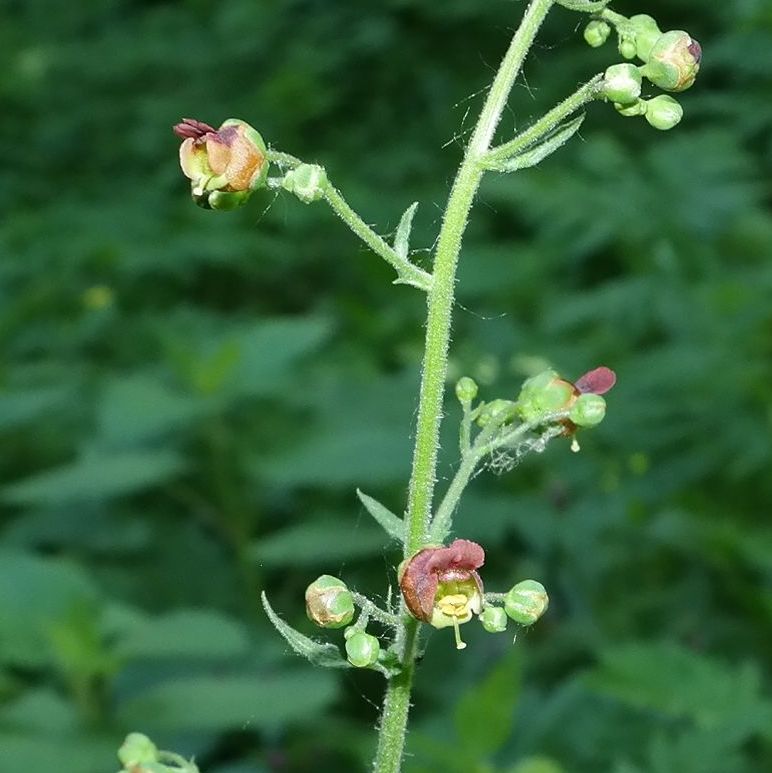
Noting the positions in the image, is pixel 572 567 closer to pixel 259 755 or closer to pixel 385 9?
pixel 259 755

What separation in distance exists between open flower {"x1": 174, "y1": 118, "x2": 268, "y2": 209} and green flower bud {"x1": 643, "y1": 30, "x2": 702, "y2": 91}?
2.33 feet

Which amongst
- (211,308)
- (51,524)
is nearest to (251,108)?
(211,308)

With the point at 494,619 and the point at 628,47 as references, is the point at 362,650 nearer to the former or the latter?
the point at 494,619

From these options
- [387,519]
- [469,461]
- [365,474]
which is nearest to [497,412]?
[469,461]

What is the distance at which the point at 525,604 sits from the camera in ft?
6.84

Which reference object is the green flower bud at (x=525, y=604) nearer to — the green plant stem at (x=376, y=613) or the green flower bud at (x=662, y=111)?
the green plant stem at (x=376, y=613)

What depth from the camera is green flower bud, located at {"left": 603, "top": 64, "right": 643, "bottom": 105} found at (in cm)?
216

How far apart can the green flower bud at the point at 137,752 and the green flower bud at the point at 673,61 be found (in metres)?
1.54

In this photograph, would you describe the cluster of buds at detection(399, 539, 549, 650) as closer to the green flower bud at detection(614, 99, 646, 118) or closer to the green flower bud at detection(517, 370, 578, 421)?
the green flower bud at detection(517, 370, 578, 421)

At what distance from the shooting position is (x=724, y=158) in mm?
6336

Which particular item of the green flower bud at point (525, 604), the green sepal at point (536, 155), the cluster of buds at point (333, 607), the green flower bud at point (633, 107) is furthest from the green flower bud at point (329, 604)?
the green flower bud at point (633, 107)

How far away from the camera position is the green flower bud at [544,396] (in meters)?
2.38

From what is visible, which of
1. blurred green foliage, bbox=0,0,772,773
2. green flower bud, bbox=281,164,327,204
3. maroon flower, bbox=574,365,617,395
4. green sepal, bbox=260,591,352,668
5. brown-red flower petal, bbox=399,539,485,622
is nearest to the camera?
brown-red flower petal, bbox=399,539,485,622

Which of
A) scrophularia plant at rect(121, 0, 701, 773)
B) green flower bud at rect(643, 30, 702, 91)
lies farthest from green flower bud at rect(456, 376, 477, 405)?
green flower bud at rect(643, 30, 702, 91)
